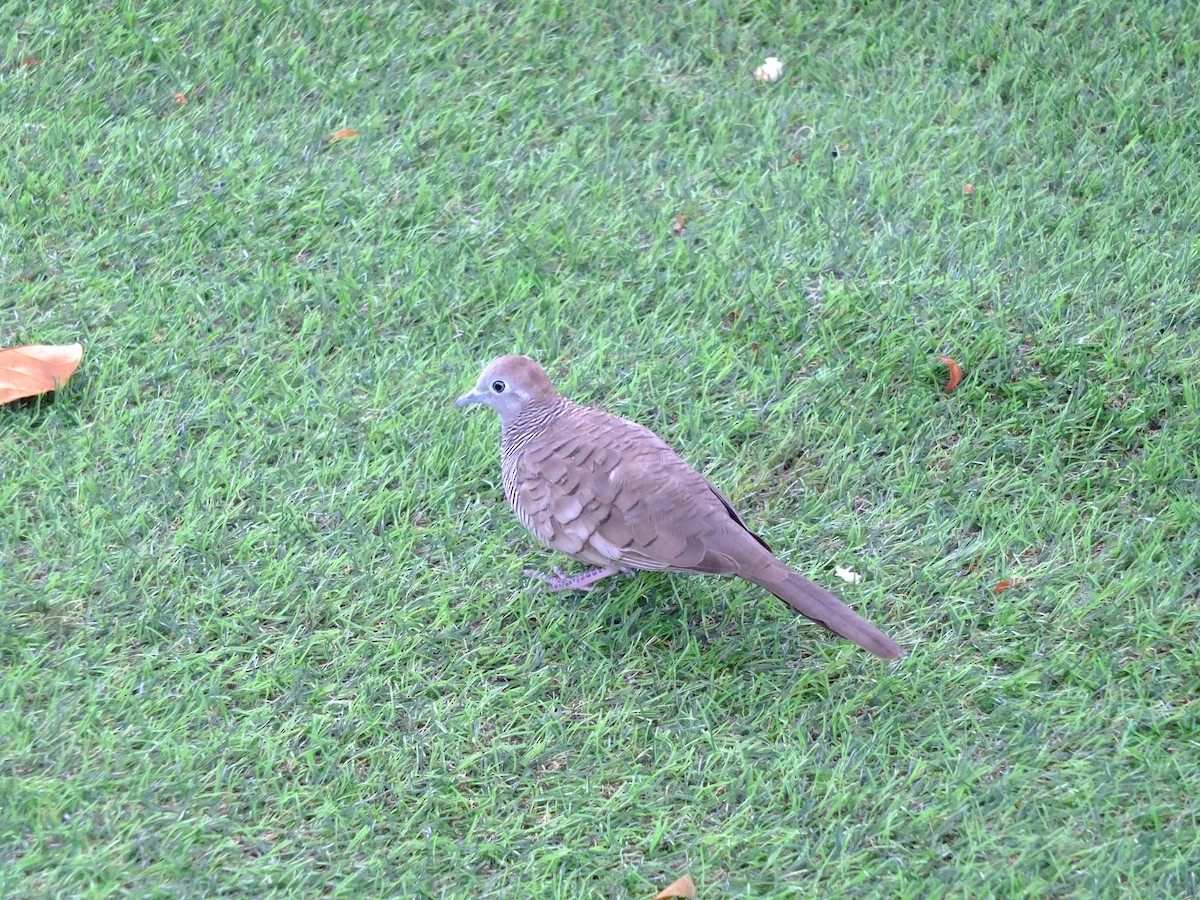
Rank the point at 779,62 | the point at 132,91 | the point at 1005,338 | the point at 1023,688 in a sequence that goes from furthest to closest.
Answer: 1. the point at 779,62
2. the point at 132,91
3. the point at 1005,338
4. the point at 1023,688

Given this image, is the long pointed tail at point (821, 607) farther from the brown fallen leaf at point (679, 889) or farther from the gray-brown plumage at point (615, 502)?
the brown fallen leaf at point (679, 889)

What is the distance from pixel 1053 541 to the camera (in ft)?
13.1

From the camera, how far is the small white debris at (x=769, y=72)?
5801 mm

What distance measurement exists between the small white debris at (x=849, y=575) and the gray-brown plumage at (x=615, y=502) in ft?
1.24

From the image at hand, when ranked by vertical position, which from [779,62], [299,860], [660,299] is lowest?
[299,860]

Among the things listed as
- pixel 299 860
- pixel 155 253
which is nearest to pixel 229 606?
pixel 299 860

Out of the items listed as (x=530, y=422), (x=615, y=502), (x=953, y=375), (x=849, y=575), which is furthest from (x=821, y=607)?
(x=953, y=375)

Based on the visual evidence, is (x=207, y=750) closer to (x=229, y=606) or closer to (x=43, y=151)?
(x=229, y=606)

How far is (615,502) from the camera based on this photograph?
3590mm


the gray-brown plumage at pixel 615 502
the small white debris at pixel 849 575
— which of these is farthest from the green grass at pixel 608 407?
the gray-brown plumage at pixel 615 502

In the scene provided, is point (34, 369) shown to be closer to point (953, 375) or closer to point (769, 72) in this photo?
point (953, 375)

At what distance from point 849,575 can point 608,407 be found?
3.60 ft

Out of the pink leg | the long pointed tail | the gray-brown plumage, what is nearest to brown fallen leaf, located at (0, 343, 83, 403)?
the gray-brown plumage

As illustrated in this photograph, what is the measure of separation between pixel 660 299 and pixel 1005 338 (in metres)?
1.32
